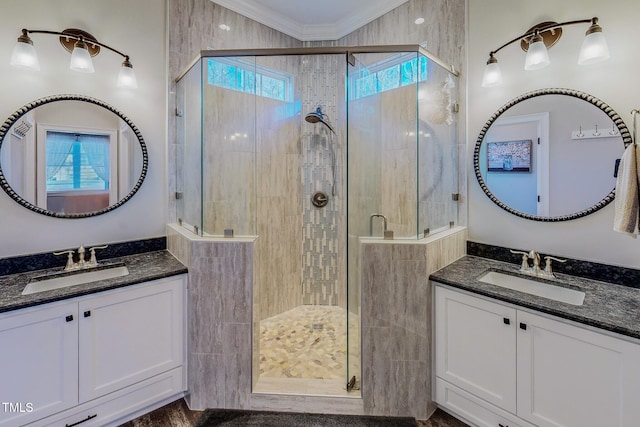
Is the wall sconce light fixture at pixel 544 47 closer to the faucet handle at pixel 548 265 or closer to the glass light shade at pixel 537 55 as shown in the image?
the glass light shade at pixel 537 55

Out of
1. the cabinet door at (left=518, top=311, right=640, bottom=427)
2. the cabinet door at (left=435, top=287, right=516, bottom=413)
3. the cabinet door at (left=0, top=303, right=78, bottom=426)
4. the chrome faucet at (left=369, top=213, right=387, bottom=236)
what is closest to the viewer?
the cabinet door at (left=518, top=311, right=640, bottom=427)

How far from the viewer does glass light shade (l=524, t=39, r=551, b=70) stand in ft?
5.74

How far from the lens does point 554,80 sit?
1855mm

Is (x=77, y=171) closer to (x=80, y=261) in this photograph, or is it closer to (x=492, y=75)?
(x=80, y=261)

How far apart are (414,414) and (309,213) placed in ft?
6.23

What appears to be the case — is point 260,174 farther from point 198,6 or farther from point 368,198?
point 198,6

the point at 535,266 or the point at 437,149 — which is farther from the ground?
the point at 437,149

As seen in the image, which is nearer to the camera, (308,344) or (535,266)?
(535,266)

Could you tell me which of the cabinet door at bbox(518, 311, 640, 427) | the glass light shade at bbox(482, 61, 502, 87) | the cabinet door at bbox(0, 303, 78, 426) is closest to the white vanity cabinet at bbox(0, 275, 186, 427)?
the cabinet door at bbox(0, 303, 78, 426)

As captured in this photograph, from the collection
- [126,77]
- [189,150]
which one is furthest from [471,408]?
[126,77]

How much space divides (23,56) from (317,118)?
2.07 meters

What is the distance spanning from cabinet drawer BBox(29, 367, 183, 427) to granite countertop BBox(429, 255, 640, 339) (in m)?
1.80

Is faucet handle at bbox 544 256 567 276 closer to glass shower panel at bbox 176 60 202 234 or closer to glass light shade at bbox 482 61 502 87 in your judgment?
glass light shade at bbox 482 61 502 87

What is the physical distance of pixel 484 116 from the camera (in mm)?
2184
